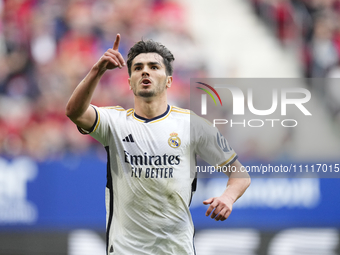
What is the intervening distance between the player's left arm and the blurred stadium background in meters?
2.81

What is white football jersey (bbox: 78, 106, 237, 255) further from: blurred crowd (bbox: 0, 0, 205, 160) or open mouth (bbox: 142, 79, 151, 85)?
blurred crowd (bbox: 0, 0, 205, 160)

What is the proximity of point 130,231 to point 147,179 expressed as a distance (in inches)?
16.2

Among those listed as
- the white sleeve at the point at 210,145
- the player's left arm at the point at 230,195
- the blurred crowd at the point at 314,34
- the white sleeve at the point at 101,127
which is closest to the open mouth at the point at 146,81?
the white sleeve at the point at 101,127

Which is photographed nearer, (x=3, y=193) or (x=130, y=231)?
(x=130, y=231)

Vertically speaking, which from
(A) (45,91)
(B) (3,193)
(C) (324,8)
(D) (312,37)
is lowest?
(B) (3,193)

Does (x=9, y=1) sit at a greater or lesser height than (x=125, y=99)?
greater

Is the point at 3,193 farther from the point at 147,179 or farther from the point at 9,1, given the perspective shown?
the point at 147,179

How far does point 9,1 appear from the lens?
7.05 m

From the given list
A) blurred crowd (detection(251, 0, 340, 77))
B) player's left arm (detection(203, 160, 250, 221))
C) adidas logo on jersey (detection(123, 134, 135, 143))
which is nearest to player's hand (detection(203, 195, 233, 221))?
player's left arm (detection(203, 160, 250, 221))

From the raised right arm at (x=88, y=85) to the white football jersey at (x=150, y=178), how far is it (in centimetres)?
24

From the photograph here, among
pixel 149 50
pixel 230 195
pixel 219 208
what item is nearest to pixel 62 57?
pixel 149 50

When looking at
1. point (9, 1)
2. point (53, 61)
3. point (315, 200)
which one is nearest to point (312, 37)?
point (315, 200)

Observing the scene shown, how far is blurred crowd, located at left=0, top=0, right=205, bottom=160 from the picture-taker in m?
6.59

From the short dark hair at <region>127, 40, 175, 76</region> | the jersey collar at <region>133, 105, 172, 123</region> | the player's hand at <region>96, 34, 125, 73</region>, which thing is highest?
the short dark hair at <region>127, 40, 175, 76</region>
